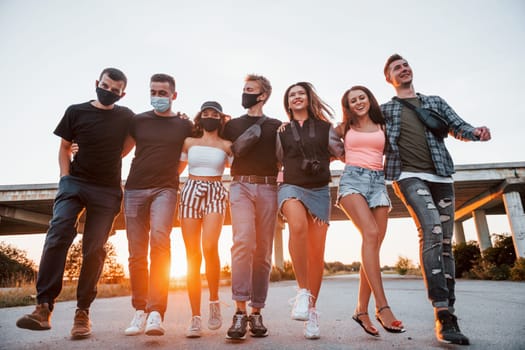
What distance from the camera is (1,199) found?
553 inches

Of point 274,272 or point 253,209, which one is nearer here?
point 253,209

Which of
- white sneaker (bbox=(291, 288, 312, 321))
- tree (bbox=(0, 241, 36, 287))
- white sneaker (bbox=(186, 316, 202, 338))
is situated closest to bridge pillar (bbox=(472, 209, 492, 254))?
white sneaker (bbox=(291, 288, 312, 321))

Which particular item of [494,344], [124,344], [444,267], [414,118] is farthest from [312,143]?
[124,344]

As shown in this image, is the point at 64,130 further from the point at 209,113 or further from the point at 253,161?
the point at 253,161

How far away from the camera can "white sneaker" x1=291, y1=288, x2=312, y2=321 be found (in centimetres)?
258

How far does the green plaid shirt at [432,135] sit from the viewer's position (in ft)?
9.72

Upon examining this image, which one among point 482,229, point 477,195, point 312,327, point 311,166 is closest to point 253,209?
point 311,166

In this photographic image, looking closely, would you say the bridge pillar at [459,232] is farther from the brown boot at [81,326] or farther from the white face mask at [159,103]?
the brown boot at [81,326]

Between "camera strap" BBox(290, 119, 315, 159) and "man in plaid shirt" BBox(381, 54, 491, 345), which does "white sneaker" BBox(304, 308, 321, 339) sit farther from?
"camera strap" BBox(290, 119, 315, 159)

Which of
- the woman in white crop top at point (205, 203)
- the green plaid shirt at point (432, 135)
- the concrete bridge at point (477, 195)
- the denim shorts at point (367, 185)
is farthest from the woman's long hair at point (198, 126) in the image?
the concrete bridge at point (477, 195)

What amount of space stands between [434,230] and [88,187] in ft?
10.3

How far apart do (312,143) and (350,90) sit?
71 cm

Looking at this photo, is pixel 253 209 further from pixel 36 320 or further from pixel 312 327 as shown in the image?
pixel 36 320

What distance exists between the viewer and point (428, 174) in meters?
2.95
